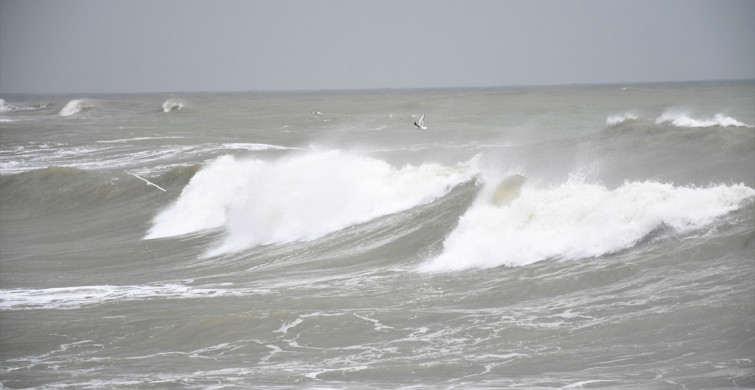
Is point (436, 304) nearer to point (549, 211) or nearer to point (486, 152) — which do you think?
point (549, 211)

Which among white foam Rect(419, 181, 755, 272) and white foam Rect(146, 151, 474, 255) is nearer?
white foam Rect(419, 181, 755, 272)

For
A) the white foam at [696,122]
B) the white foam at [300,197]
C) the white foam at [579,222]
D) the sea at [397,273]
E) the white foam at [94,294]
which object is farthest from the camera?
the white foam at [696,122]

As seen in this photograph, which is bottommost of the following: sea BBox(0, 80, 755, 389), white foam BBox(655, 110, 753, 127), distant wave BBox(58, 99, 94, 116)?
sea BBox(0, 80, 755, 389)

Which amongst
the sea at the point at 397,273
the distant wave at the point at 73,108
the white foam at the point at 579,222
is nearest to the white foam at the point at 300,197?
the sea at the point at 397,273

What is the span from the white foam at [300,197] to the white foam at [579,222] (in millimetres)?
3934

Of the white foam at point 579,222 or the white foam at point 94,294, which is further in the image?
the white foam at point 579,222

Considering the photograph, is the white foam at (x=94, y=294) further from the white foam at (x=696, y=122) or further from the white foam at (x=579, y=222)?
the white foam at (x=696, y=122)

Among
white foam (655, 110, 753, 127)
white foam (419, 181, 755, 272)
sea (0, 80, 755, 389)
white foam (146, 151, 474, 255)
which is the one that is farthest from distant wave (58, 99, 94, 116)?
white foam (419, 181, 755, 272)

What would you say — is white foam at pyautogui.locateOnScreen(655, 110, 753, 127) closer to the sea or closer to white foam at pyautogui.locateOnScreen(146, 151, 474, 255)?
the sea

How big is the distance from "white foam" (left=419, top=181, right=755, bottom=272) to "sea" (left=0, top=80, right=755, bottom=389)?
40 millimetres

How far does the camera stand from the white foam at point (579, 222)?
13.5m

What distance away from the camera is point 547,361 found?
9.19m

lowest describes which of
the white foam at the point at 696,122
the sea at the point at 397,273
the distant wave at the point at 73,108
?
the sea at the point at 397,273

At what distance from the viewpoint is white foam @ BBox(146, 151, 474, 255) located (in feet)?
63.4
